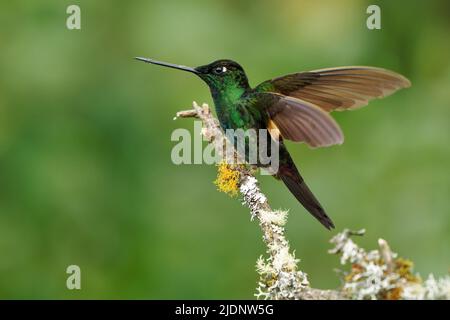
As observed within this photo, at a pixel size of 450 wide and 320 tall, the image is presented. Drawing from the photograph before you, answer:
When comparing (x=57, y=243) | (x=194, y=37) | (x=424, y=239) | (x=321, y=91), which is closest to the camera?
(x=321, y=91)

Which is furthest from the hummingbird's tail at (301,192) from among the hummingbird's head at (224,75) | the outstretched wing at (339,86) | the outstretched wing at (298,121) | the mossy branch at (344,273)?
the mossy branch at (344,273)

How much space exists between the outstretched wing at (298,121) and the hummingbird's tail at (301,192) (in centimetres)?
29

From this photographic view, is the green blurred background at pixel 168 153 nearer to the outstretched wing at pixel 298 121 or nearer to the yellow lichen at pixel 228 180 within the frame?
the outstretched wing at pixel 298 121

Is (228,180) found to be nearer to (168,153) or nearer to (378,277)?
(378,277)

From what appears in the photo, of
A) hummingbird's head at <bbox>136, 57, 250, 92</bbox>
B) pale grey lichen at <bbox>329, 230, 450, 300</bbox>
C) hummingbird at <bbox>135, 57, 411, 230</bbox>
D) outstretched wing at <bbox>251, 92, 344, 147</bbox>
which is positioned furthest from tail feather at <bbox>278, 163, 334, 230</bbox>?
pale grey lichen at <bbox>329, 230, 450, 300</bbox>

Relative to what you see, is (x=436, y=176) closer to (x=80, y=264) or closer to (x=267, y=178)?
(x=267, y=178)

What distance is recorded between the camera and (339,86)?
379 cm

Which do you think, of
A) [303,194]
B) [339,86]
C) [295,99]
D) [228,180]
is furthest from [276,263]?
[339,86]

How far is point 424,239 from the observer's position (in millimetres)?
5145

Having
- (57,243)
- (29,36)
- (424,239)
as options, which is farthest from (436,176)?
(29,36)

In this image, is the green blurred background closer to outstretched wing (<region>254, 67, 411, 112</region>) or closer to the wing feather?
outstretched wing (<region>254, 67, 411, 112</region>)

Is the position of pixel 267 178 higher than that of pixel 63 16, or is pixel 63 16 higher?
pixel 63 16

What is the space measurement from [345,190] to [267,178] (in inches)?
24.7

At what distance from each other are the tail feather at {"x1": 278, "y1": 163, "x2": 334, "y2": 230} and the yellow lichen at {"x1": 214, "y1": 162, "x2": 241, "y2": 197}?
60cm
